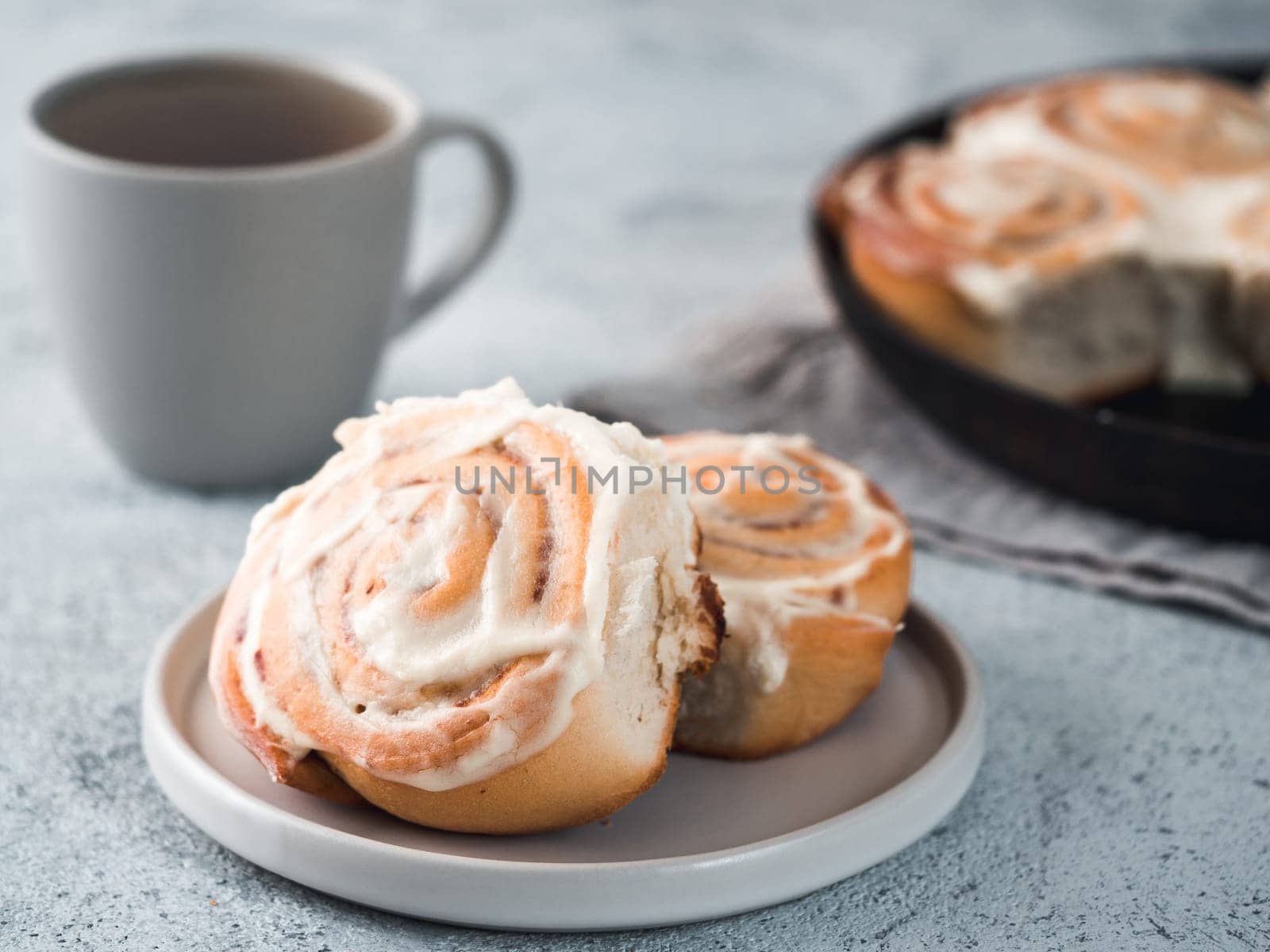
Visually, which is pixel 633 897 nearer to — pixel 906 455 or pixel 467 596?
pixel 467 596

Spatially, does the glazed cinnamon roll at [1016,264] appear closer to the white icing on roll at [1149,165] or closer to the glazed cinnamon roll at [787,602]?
the white icing on roll at [1149,165]

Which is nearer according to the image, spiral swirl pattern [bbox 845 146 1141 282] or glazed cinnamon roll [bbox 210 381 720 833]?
glazed cinnamon roll [bbox 210 381 720 833]

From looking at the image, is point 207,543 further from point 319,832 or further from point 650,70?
point 650,70

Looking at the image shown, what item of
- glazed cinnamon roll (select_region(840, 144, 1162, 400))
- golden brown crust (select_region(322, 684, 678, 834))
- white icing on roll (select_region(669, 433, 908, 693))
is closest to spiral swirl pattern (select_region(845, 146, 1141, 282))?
glazed cinnamon roll (select_region(840, 144, 1162, 400))

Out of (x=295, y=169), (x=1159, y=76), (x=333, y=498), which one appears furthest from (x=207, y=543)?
(x=1159, y=76)

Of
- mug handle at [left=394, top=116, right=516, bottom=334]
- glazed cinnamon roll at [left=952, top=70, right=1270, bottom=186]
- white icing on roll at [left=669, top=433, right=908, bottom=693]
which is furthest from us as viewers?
glazed cinnamon roll at [left=952, top=70, right=1270, bottom=186]

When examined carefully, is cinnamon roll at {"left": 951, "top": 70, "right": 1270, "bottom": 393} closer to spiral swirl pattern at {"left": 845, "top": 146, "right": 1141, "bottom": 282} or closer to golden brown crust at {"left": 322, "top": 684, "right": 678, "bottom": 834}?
spiral swirl pattern at {"left": 845, "top": 146, "right": 1141, "bottom": 282}

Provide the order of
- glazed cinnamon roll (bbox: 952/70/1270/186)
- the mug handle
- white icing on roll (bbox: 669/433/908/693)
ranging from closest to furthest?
white icing on roll (bbox: 669/433/908/693) < the mug handle < glazed cinnamon roll (bbox: 952/70/1270/186)

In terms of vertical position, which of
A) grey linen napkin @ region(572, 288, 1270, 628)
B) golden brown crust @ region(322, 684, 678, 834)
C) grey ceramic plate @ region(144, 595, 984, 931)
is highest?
golden brown crust @ region(322, 684, 678, 834)
